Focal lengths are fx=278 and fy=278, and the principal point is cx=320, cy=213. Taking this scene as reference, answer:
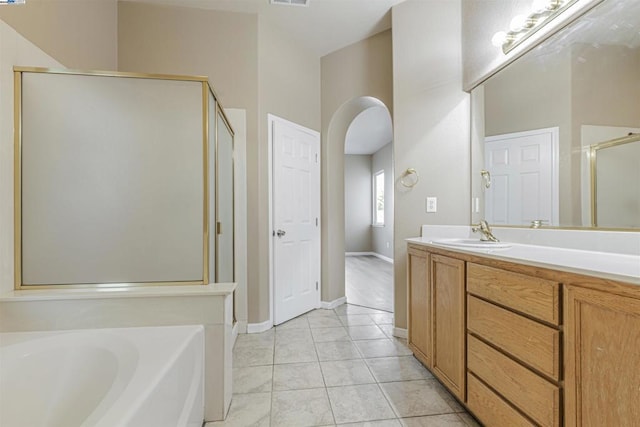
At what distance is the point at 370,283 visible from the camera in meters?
4.33

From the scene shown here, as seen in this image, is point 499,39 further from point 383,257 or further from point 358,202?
point 358,202

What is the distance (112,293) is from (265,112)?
6.26ft

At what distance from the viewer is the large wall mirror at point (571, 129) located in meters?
1.16

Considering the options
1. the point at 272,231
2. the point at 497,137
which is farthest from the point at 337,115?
the point at 497,137

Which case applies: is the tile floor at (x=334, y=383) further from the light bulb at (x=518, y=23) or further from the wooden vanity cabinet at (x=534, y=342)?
the light bulb at (x=518, y=23)

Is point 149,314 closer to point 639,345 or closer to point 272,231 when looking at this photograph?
point 272,231

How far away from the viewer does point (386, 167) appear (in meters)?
6.56

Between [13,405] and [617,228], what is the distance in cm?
244

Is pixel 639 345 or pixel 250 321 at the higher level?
pixel 639 345

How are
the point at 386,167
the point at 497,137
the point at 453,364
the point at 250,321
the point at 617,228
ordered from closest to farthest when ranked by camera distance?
the point at 617,228, the point at 453,364, the point at 497,137, the point at 250,321, the point at 386,167

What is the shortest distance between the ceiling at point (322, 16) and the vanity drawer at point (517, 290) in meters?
2.40

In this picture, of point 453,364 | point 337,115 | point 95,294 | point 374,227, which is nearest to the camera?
point 95,294

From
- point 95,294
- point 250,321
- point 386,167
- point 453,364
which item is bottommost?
point 250,321

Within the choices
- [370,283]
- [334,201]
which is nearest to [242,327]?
[334,201]
